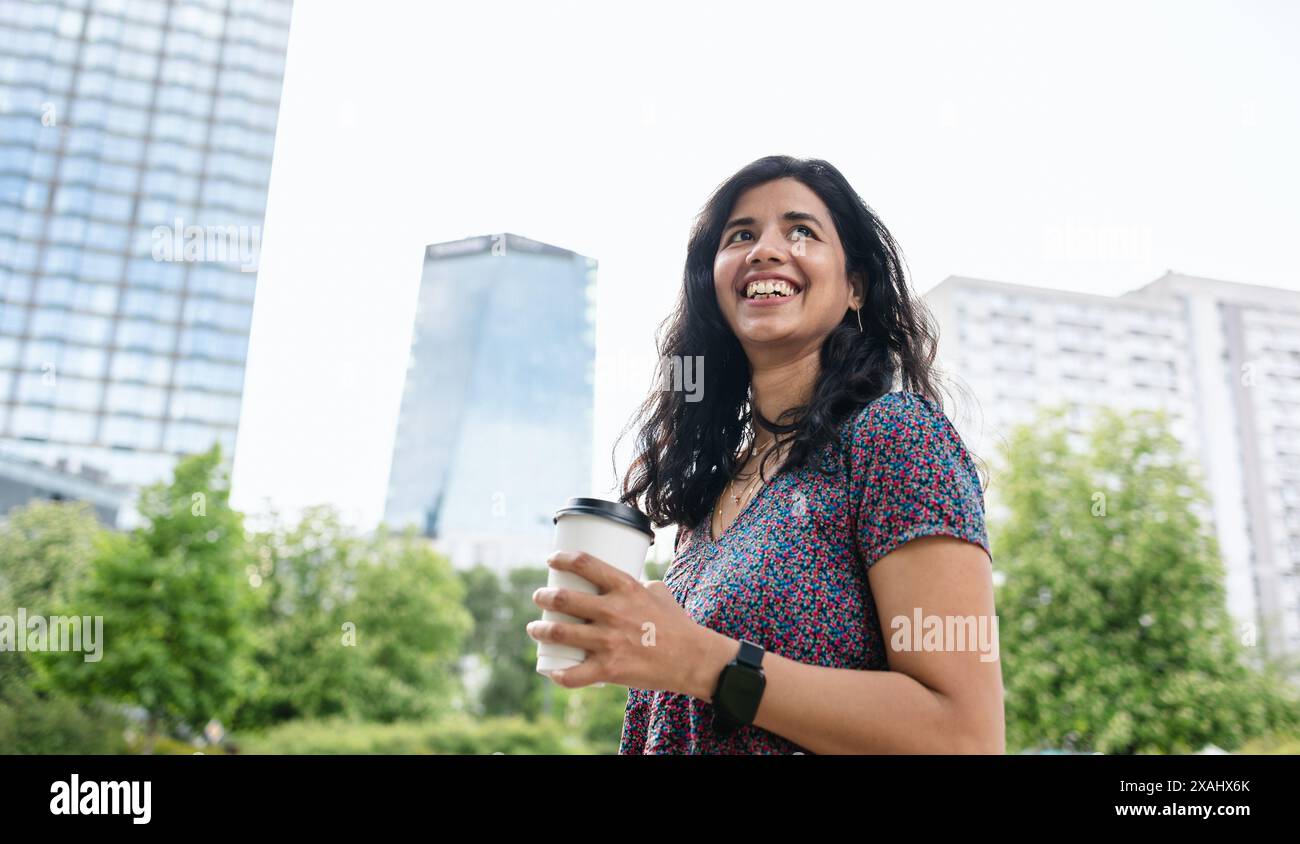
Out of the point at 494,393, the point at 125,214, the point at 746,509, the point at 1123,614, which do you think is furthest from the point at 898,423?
the point at 494,393

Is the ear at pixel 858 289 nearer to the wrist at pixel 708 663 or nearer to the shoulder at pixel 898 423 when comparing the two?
the shoulder at pixel 898 423

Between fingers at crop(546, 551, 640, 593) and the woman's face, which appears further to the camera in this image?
the woman's face

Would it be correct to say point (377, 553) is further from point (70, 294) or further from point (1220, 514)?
point (1220, 514)

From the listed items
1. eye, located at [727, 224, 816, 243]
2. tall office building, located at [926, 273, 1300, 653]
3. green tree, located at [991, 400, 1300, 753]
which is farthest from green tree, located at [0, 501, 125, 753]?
tall office building, located at [926, 273, 1300, 653]

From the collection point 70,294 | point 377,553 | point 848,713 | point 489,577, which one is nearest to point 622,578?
point 848,713

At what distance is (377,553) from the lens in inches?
628

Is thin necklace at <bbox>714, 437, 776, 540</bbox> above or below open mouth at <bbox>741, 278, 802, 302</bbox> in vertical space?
below

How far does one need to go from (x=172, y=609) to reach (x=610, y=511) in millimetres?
11734

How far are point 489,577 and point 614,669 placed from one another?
2187 centimetres

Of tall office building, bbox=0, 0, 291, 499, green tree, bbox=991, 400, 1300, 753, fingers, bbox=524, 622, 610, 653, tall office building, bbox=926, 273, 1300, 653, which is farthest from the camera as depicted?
tall office building, bbox=926, 273, 1300, 653

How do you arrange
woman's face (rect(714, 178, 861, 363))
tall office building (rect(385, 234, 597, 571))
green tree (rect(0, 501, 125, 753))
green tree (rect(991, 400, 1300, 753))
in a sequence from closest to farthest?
woman's face (rect(714, 178, 861, 363)) → green tree (rect(0, 501, 125, 753)) → green tree (rect(991, 400, 1300, 753)) → tall office building (rect(385, 234, 597, 571))

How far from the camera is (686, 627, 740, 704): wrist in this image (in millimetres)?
669

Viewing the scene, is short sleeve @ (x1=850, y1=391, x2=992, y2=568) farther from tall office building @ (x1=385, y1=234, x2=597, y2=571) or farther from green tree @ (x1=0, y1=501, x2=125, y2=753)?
tall office building @ (x1=385, y1=234, x2=597, y2=571)

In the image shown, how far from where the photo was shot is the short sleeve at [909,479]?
0.72m
